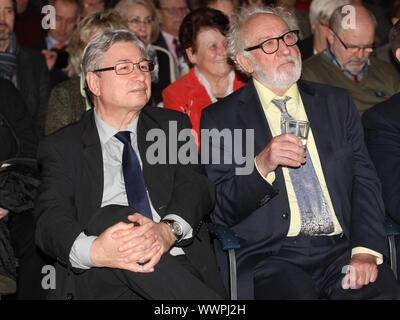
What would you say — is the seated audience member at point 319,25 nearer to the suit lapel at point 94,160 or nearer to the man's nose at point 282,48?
the man's nose at point 282,48

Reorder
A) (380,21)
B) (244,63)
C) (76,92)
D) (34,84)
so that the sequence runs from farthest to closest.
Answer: (380,21)
(34,84)
(76,92)
(244,63)

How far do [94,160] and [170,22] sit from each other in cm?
358

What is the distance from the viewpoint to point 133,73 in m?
3.16

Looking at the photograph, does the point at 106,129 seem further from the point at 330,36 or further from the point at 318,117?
the point at 330,36

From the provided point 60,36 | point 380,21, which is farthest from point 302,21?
point 60,36

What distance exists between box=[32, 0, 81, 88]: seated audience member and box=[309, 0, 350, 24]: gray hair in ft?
7.36

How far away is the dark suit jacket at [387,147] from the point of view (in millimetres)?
3328

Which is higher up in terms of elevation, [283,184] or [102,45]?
[102,45]

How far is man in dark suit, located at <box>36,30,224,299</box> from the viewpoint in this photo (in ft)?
8.67

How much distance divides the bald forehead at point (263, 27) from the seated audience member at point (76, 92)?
4.10 ft

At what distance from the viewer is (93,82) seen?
3.25 metres

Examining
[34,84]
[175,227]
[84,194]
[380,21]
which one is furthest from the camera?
[380,21]

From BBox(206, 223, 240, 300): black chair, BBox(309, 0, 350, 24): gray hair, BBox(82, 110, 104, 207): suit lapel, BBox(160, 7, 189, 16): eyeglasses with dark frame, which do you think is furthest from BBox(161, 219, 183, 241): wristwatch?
BBox(160, 7, 189, 16): eyeglasses with dark frame

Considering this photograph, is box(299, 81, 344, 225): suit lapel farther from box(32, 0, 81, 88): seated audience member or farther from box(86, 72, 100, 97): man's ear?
box(32, 0, 81, 88): seated audience member
